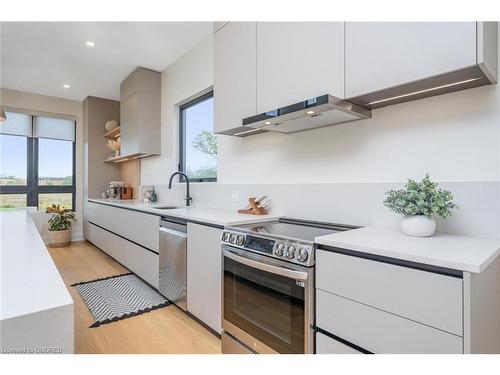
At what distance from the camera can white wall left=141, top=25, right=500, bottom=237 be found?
1273 millimetres

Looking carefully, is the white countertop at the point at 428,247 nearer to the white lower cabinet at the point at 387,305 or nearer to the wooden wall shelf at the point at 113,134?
the white lower cabinet at the point at 387,305

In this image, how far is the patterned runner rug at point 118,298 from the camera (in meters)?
2.26

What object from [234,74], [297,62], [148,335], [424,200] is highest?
[234,74]

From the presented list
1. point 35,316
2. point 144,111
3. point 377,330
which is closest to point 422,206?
point 377,330

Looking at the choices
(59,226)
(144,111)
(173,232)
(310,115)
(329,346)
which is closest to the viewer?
(329,346)

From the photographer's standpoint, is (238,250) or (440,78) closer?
(440,78)

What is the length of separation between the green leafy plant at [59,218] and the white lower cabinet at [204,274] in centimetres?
380

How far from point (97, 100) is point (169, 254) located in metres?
3.97

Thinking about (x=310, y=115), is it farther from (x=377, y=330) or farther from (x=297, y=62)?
(x=377, y=330)

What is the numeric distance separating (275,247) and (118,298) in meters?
1.94

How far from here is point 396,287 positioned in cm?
99
